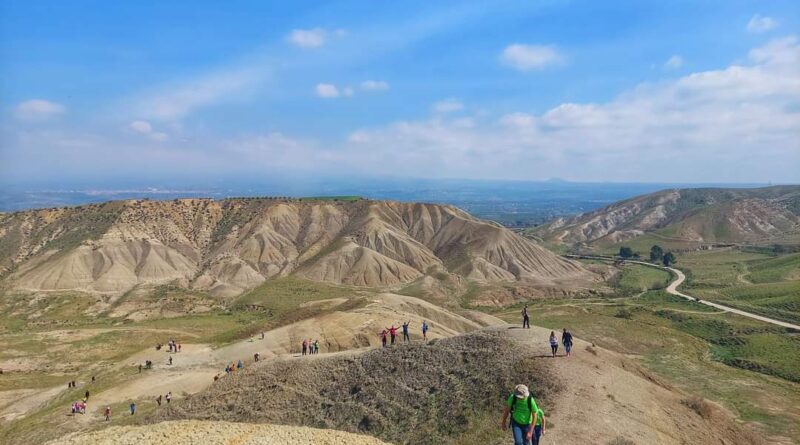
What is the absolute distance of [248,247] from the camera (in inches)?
4995

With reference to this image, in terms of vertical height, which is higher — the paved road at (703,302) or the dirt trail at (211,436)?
the dirt trail at (211,436)

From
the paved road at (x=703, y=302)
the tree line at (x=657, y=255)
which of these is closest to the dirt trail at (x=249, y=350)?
the paved road at (x=703, y=302)

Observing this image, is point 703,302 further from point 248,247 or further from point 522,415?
point 248,247

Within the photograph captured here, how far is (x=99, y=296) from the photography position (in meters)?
101

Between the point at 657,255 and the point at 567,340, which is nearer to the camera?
the point at 567,340

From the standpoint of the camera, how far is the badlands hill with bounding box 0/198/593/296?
11175 centimetres

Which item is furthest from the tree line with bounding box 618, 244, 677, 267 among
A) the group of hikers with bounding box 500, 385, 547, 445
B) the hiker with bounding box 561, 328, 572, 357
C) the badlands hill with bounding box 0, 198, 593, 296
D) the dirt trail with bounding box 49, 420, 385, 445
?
the dirt trail with bounding box 49, 420, 385, 445

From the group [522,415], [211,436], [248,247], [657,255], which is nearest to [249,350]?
[211,436]

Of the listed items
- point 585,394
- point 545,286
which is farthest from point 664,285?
point 585,394

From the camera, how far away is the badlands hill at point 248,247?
112m

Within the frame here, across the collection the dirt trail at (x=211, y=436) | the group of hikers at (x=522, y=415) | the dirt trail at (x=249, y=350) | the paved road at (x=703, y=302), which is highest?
the group of hikers at (x=522, y=415)

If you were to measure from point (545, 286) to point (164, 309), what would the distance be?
83.0m

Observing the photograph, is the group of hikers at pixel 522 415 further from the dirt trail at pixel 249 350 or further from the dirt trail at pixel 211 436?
the dirt trail at pixel 249 350

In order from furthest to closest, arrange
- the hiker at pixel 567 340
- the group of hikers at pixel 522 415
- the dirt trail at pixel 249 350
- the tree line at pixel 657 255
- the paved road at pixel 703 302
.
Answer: the tree line at pixel 657 255 < the paved road at pixel 703 302 < the dirt trail at pixel 249 350 < the hiker at pixel 567 340 < the group of hikers at pixel 522 415
